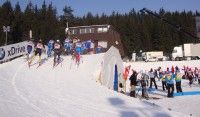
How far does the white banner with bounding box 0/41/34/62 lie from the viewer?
2529 cm

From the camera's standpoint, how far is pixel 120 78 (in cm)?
2475

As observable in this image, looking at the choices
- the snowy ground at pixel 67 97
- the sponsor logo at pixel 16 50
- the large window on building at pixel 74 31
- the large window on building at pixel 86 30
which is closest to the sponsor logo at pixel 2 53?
the sponsor logo at pixel 16 50

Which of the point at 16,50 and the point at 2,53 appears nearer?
the point at 2,53

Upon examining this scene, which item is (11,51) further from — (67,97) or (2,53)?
(67,97)

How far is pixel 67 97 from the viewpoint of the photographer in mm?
15156

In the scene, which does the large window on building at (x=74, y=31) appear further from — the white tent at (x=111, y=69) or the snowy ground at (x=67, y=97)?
the snowy ground at (x=67, y=97)

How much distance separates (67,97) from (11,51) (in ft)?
42.4

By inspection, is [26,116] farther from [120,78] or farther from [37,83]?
[120,78]

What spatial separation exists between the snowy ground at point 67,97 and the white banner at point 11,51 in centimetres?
204

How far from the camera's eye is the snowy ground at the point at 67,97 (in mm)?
12531

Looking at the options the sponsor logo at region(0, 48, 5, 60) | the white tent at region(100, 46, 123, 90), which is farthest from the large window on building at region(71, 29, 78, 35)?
the sponsor logo at region(0, 48, 5, 60)

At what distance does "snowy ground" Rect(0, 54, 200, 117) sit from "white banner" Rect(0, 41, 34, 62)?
2.04 metres

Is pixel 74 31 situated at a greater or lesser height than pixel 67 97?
→ greater

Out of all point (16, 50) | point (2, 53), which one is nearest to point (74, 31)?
point (16, 50)
